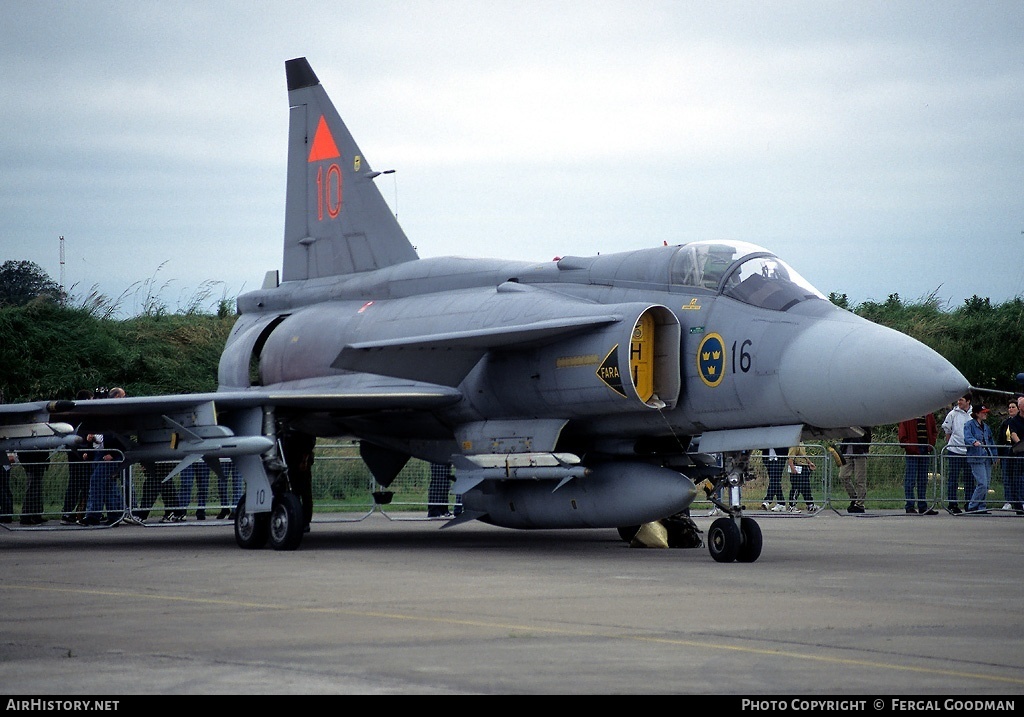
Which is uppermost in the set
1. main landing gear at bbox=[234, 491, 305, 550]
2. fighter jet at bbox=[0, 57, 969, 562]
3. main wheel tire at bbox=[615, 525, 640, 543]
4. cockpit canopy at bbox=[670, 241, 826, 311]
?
cockpit canopy at bbox=[670, 241, 826, 311]

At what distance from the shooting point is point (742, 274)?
11750mm

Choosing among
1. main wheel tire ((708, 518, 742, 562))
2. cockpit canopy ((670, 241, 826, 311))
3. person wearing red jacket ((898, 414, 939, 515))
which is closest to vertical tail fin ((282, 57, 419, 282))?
cockpit canopy ((670, 241, 826, 311))

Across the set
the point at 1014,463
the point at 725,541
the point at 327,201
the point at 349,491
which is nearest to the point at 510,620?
the point at 725,541

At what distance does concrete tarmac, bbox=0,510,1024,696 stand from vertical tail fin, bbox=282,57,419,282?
431 cm

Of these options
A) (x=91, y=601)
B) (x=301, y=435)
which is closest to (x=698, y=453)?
(x=301, y=435)

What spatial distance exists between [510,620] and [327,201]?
10316mm

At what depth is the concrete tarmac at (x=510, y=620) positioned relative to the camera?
5188 mm

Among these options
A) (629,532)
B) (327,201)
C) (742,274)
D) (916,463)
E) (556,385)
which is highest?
(327,201)

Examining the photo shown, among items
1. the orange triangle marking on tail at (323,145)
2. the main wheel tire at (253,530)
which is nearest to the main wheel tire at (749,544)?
the main wheel tire at (253,530)

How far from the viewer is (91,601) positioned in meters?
8.13

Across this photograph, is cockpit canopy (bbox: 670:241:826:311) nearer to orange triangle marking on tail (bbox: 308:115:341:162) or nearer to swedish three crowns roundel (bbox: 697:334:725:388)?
swedish three crowns roundel (bbox: 697:334:725:388)

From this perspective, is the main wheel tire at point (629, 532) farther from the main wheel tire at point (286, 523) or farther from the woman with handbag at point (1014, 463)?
the woman with handbag at point (1014, 463)

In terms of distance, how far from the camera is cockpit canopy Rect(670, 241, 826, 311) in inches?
453

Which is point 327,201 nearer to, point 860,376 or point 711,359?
point 711,359
